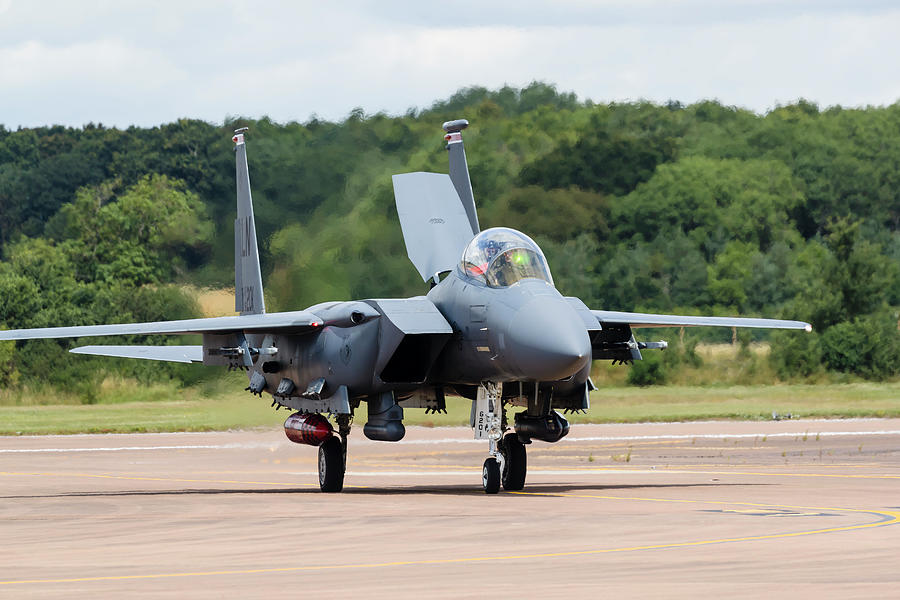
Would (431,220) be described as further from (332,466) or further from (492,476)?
(492,476)

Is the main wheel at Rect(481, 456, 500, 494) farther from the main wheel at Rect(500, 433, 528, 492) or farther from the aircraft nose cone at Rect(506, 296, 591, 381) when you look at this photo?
the aircraft nose cone at Rect(506, 296, 591, 381)

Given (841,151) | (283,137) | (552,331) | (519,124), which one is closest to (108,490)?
(552,331)

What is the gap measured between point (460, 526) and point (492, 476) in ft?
14.2

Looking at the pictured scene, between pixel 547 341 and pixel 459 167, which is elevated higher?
pixel 459 167

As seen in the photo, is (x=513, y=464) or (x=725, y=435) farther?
(x=725, y=435)

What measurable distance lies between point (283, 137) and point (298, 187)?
4050mm

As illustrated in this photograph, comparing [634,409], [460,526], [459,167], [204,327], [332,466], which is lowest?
[634,409]

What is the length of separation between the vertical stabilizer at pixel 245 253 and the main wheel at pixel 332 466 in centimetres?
523

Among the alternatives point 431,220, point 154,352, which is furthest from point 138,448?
point 431,220

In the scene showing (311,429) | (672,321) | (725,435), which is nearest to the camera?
(311,429)

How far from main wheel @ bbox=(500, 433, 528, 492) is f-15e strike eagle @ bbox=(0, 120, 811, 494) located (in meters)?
0.02

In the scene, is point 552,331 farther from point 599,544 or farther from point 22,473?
point 22,473

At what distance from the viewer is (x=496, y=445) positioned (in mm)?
18297

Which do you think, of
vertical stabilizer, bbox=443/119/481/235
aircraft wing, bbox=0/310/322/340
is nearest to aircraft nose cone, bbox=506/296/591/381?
aircraft wing, bbox=0/310/322/340
